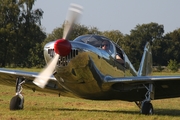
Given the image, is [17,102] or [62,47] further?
[17,102]

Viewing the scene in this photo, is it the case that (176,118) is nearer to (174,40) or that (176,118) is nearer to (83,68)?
(83,68)

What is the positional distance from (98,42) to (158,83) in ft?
6.93

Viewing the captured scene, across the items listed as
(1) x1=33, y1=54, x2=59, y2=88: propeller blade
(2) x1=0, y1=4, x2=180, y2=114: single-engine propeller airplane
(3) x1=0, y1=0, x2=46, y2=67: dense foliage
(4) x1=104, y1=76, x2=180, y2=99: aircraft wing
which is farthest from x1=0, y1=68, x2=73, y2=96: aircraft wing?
(3) x1=0, y1=0, x2=46, y2=67: dense foliage

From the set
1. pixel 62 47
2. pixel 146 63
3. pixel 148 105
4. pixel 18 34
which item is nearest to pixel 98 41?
pixel 148 105

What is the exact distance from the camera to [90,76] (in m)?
11.5

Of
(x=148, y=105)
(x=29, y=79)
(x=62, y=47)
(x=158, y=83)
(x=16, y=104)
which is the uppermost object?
(x=62, y=47)

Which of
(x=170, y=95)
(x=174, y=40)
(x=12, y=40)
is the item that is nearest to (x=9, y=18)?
(x=12, y=40)

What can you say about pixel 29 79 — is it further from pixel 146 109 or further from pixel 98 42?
pixel 146 109

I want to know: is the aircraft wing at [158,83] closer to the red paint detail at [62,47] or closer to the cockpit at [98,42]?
the cockpit at [98,42]

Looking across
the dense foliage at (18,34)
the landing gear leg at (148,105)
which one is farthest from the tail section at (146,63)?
the dense foliage at (18,34)

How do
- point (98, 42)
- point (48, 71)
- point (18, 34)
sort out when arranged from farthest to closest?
point (18, 34) < point (98, 42) < point (48, 71)

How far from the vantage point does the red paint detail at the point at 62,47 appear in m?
9.78

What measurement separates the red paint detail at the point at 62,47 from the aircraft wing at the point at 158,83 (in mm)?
2556

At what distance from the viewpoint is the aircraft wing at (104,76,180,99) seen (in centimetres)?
1179
